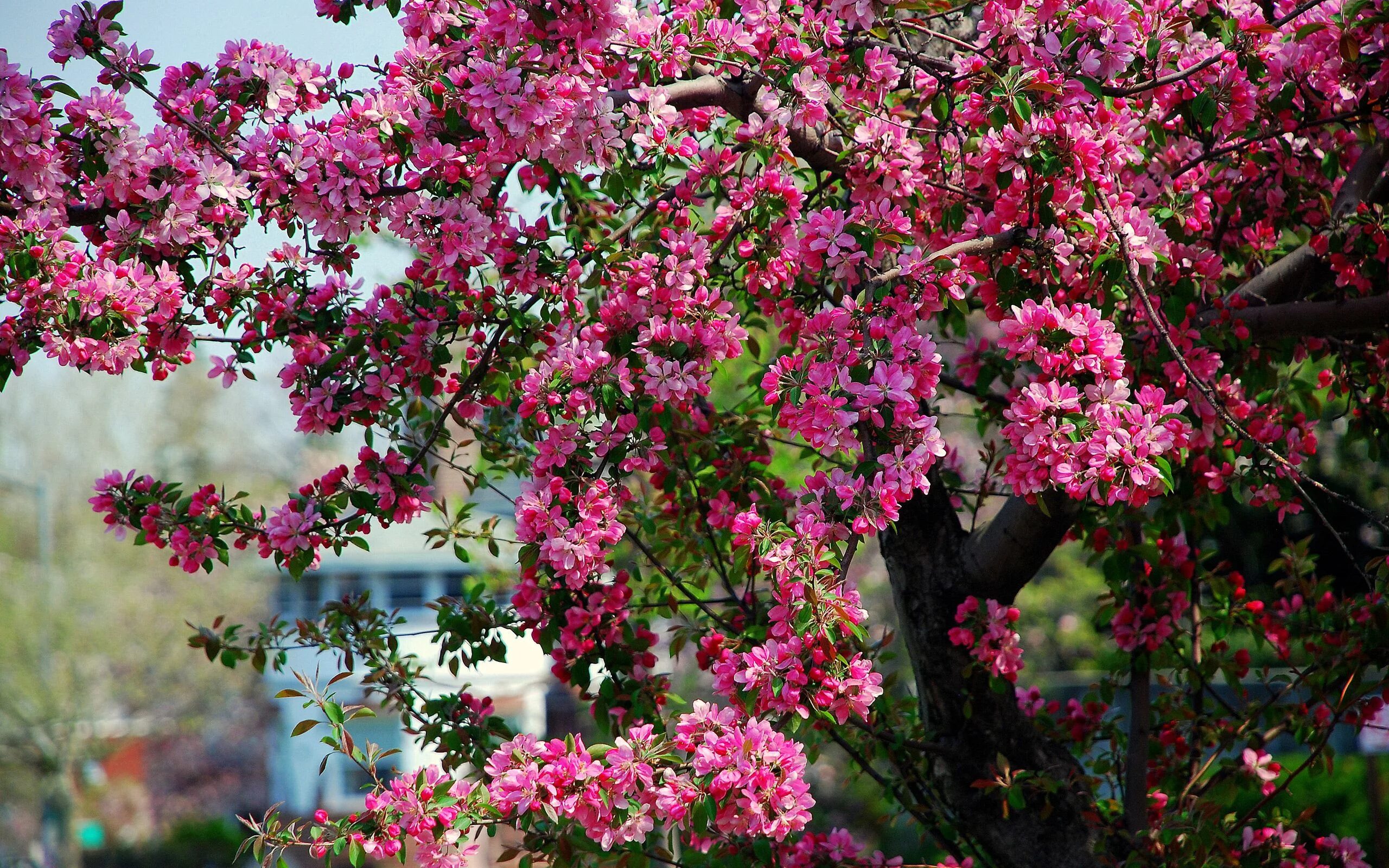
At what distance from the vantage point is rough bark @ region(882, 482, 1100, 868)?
9.27ft

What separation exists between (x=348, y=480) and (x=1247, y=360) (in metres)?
2.18

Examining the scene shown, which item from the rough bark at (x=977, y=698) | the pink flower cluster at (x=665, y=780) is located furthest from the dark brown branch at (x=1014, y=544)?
the pink flower cluster at (x=665, y=780)

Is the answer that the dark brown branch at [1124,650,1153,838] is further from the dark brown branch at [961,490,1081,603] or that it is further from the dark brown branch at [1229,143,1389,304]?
the dark brown branch at [1229,143,1389,304]

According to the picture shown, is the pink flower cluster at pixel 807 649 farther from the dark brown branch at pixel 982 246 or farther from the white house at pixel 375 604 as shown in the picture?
the white house at pixel 375 604

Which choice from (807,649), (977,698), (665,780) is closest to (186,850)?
(977,698)

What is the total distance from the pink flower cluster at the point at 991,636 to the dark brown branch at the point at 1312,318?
0.85 meters

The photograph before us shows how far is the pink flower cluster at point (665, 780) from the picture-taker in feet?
5.85

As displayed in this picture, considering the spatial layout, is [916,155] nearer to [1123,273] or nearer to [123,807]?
[1123,273]

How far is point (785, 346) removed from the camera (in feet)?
10.5

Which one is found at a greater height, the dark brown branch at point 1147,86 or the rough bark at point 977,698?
the dark brown branch at point 1147,86

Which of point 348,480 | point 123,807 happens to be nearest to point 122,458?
point 123,807

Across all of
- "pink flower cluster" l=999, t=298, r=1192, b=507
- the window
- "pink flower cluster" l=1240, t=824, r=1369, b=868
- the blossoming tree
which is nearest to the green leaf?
the blossoming tree

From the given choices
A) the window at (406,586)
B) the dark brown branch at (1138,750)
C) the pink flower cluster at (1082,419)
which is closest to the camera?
the pink flower cluster at (1082,419)

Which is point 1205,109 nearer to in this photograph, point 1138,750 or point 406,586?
point 1138,750
